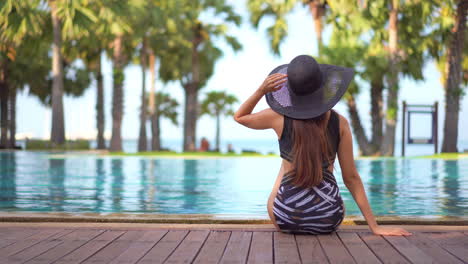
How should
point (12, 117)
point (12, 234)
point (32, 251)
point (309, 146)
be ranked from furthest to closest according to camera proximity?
1. point (12, 117)
2. point (12, 234)
3. point (309, 146)
4. point (32, 251)

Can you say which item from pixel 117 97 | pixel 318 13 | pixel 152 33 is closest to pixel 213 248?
pixel 318 13

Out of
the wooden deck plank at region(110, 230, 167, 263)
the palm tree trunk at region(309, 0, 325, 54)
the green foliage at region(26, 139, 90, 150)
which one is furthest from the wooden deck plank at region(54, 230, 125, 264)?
the green foliage at region(26, 139, 90, 150)

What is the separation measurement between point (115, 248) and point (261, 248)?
942mm

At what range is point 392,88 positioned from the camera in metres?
29.2

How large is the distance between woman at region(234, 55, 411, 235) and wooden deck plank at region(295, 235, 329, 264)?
129 millimetres

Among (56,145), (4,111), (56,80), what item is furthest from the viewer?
(4,111)

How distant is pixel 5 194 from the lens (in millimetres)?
10875

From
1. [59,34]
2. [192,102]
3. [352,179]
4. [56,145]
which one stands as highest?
[59,34]

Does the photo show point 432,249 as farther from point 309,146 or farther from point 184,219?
point 184,219

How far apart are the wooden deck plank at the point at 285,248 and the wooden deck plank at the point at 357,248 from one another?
0.35m

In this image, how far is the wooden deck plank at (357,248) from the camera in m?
3.67

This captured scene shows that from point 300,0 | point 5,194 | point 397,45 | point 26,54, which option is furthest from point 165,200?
point 26,54

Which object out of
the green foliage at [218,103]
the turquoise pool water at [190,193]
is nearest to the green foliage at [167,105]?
the green foliage at [218,103]

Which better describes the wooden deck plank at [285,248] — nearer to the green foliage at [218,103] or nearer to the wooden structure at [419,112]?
the wooden structure at [419,112]
